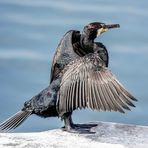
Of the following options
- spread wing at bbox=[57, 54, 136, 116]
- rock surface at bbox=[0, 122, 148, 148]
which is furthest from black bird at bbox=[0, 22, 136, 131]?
→ rock surface at bbox=[0, 122, 148, 148]

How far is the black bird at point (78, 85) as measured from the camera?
16.1 feet

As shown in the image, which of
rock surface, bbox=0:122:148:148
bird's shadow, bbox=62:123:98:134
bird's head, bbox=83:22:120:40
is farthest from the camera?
bird's head, bbox=83:22:120:40

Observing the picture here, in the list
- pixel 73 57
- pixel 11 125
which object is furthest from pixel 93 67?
pixel 11 125

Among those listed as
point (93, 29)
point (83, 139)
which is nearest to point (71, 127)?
point (83, 139)

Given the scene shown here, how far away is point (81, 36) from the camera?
554cm

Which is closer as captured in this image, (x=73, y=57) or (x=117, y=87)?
(x=117, y=87)

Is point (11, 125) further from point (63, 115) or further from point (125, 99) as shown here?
point (125, 99)

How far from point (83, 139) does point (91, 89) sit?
32 cm

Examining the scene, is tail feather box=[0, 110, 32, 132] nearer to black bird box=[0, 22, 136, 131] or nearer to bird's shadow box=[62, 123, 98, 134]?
black bird box=[0, 22, 136, 131]

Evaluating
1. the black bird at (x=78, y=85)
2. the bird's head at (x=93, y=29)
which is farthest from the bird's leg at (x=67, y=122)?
the bird's head at (x=93, y=29)

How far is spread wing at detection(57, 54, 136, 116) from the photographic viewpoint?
4.85m

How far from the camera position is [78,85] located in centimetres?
511

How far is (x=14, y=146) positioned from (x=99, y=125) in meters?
0.84

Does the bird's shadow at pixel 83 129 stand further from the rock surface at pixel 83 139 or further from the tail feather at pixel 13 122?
the tail feather at pixel 13 122
